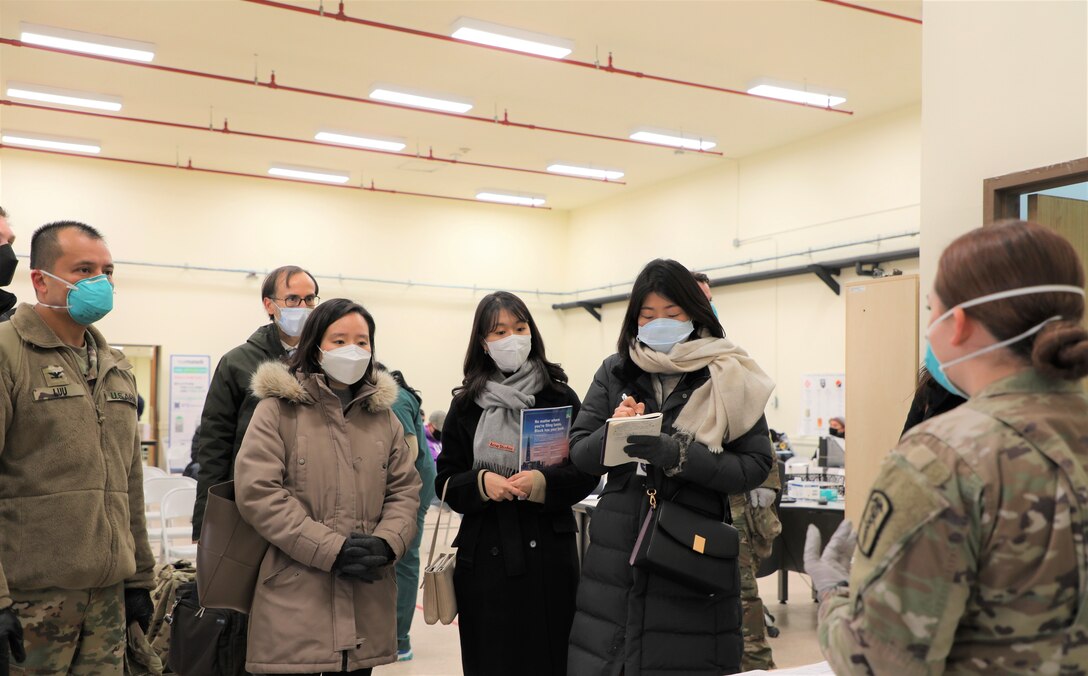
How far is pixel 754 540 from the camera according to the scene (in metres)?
4.54

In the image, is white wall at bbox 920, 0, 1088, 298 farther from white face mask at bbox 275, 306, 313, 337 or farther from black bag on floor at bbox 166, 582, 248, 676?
black bag on floor at bbox 166, 582, 248, 676

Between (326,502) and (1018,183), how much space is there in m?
3.01

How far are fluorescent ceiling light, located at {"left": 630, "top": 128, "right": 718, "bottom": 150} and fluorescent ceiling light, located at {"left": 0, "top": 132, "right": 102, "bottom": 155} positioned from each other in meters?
7.74

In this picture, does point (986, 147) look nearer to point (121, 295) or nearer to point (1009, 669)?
point (1009, 669)

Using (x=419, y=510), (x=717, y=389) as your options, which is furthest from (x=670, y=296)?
(x=419, y=510)

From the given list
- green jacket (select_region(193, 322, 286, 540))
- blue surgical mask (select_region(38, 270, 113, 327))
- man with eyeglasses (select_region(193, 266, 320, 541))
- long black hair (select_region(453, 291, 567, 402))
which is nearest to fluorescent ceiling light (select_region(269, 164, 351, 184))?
man with eyeglasses (select_region(193, 266, 320, 541))

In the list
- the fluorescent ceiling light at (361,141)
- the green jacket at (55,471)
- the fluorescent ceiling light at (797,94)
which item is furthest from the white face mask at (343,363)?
the fluorescent ceiling light at (361,141)

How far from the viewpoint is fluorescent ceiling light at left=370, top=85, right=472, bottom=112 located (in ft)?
34.7

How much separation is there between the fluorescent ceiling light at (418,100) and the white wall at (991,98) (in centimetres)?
718

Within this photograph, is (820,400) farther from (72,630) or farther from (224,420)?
(72,630)

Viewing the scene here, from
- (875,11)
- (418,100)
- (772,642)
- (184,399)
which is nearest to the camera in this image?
(772,642)

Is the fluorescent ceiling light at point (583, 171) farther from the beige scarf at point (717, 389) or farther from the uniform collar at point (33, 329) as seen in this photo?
the uniform collar at point (33, 329)

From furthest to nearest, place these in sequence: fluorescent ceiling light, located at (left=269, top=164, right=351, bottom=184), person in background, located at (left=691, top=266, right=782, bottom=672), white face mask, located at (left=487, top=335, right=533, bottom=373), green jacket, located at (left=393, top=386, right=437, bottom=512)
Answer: fluorescent ceiling light, located at (left=269, top=164, right=351, bottom=184) < green jacket, located at (left=393, top=386, right=437, bottom=512) < person in background, located at (left=691, top=266, right=782, bottom=672) < white face mask, located at (left=487, top=335, right=533, bottom=373)

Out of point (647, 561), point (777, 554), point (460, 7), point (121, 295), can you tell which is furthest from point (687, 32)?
point (121, 295)
